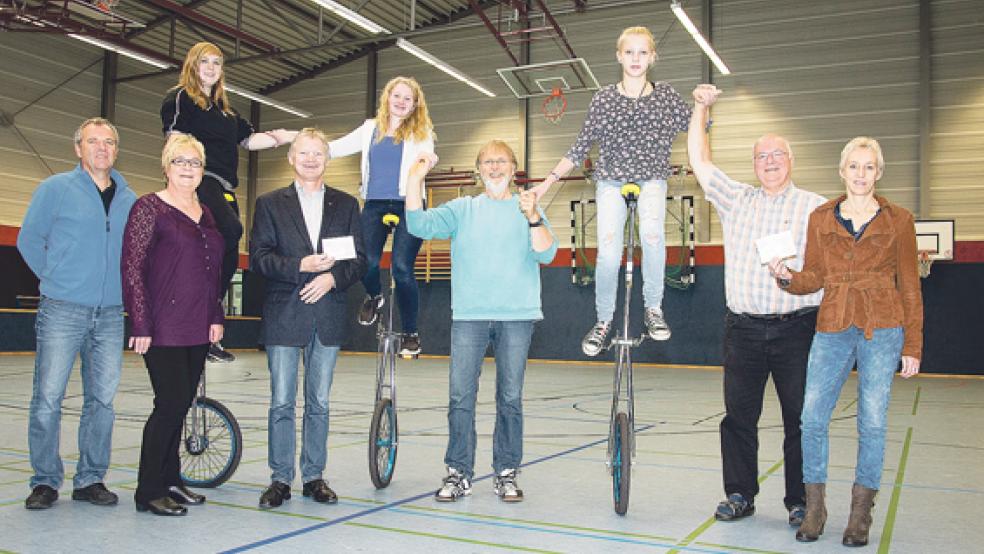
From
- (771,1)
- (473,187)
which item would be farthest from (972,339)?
(473,187)

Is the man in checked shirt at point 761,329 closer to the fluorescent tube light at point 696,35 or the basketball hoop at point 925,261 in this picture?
the fluorescent tube light at point 696,35

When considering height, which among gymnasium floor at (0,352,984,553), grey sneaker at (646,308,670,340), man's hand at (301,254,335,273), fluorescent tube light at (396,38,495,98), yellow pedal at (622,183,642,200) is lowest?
gymnasium floor at (0,352,984,553)

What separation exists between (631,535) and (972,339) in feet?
46.5

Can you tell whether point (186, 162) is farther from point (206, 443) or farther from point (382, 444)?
point (382, 444)

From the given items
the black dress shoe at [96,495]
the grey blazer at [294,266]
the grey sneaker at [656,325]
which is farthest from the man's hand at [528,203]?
the black dress shoe at [96,495]

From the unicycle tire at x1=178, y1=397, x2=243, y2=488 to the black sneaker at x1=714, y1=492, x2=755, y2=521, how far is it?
8.04 ft

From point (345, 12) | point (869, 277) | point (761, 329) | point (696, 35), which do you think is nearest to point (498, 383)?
point (761, 329)

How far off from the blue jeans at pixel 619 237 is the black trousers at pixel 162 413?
1.98 metres

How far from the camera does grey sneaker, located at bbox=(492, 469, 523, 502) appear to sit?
403 cm

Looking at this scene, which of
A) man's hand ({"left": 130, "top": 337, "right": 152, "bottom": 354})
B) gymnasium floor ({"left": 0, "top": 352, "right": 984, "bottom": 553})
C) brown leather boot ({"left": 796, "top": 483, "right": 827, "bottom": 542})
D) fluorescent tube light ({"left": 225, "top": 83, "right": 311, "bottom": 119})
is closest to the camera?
gymnasium floor ({"left": 0, "top": 352, "right": 984, "bottom": 553})

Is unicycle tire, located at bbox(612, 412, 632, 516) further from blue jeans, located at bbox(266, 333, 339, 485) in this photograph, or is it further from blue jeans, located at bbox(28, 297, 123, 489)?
blue jeans, located at bbox(28, 297, 123, 489)

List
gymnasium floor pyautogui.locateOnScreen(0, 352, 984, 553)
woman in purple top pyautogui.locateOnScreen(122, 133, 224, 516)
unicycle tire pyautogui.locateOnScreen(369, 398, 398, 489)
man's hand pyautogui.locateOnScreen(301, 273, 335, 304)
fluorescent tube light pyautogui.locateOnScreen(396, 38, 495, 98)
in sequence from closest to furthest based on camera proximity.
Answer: gymnasium floor pyautogui.locateOnScreen(0, 352, 984, 553) → woman in purple top pyautogui.locateOnScreen(122, 133, 224, 516) → man's hand pyautogui.locateOnScreen(301, 273, 335, 304) → unicycle tire pyautogui.locateOnScreen(369, 398, 398, 489) → fluorescent tube light pyautogui.locateOnScreen(396, 38, 495, 98)

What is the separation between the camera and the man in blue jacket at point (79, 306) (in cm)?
372

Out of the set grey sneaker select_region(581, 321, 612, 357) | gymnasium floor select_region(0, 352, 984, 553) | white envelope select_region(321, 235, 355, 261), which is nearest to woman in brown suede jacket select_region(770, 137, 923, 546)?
gymnasium floor select_region(0, 352, 984, 553)
